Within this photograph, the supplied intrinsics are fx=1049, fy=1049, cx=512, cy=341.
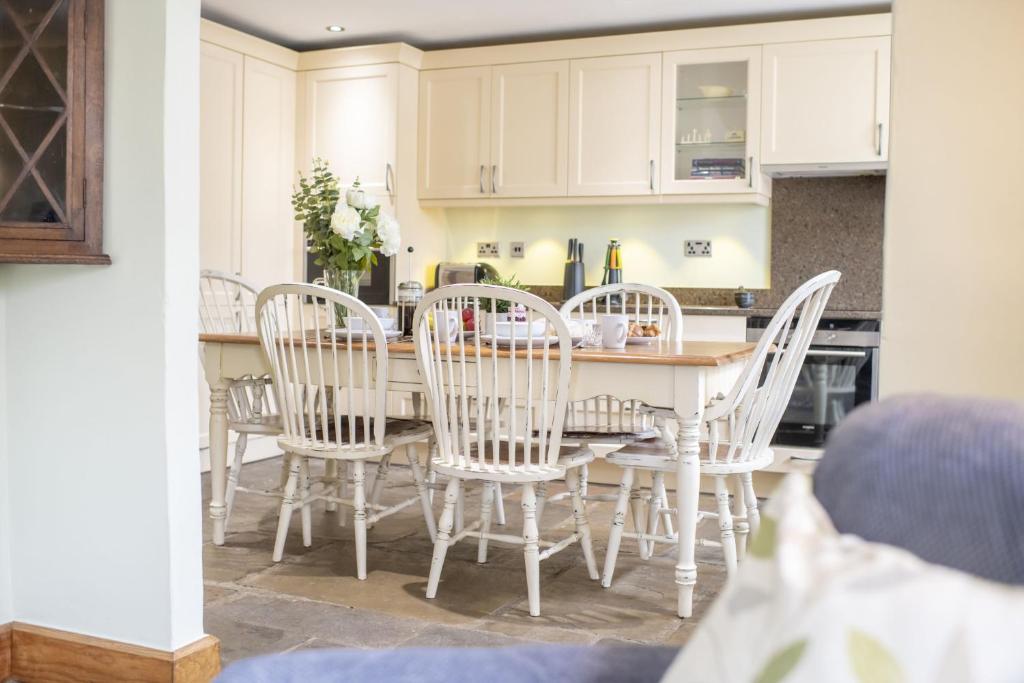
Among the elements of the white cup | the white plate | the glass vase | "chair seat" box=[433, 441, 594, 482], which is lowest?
"chair seat" box=[433, 441, 594, 482]

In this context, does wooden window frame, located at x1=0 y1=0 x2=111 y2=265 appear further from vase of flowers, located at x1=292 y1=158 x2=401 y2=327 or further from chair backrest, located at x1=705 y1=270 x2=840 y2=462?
chair backrest, located at x1=705 y1=270 x2=840 y2=462

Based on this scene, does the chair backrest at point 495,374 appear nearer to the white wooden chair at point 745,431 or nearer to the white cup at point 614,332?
the white cup at point 614,332

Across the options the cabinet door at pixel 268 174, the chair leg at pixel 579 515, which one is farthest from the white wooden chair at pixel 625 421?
the cabinet door at pixel 268 174

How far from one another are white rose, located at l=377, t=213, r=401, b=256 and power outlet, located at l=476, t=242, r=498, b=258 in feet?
8.07

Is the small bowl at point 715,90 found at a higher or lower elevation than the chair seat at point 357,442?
higher

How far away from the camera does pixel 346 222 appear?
11.5ft

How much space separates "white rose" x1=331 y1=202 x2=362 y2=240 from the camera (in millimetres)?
3502

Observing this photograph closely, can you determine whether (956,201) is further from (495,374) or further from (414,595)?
(414,595)

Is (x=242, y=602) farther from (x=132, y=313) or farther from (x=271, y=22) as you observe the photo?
(x=271, y=22)

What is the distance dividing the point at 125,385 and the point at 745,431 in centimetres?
175

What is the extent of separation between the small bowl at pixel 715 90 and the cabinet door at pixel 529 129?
0.71 metres

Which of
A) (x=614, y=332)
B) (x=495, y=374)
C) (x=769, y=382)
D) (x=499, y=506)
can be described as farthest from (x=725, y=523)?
(x=499, y=506)

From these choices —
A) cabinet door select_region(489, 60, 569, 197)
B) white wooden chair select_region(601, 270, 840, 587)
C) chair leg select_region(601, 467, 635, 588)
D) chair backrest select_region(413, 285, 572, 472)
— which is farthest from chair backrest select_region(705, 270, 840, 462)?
cabinet door select_region(489, 60, 569, 197)

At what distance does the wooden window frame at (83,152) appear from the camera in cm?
220
